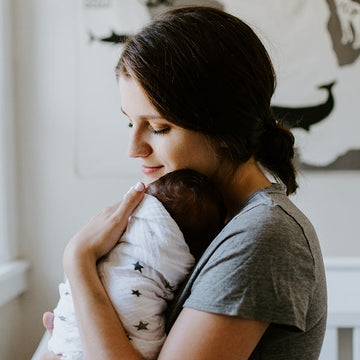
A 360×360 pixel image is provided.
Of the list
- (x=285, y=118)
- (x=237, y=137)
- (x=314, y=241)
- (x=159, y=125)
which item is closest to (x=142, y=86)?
(x=159, y=125)

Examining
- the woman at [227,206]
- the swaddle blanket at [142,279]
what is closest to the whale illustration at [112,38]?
the woman at [227,206]

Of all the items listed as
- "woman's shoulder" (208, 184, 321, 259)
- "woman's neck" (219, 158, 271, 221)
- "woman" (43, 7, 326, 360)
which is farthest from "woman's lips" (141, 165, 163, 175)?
"woman's shoulder" (208, 184, 321, 259)

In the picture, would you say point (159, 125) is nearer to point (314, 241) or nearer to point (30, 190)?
point (314, 241)

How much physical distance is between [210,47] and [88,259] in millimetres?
430

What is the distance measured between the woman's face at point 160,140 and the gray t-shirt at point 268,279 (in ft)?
0.56

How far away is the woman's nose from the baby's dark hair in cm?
7

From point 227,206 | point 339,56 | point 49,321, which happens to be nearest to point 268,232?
point 227,206

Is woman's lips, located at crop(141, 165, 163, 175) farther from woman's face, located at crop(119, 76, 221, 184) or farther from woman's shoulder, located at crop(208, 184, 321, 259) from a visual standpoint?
woman's shoulder, located at crop(208, 184, 321, 259)

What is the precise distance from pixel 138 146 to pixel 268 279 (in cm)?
38

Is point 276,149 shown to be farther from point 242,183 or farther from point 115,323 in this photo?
point 115,323

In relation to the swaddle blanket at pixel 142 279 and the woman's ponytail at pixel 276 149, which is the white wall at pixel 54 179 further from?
the swaddle blanket at pixel 142 279

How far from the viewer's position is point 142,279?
2.78 feet

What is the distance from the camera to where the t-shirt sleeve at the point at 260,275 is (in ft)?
2.29

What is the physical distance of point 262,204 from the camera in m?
0.80
